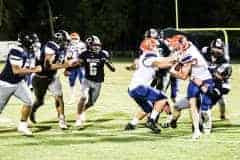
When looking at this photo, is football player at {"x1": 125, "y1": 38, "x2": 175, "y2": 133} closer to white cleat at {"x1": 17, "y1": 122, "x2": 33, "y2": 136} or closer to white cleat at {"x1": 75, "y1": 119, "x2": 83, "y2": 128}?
white cleat at {"x1": 75, "y1": 119, "x2": 83, "y2": 128}

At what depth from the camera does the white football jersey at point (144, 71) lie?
517 inches

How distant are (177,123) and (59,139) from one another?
10.8ft

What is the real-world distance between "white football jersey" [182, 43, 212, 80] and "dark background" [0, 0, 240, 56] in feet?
106

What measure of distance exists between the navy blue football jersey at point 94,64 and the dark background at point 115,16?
30829 mm

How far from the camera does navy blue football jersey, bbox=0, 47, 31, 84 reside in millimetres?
12672

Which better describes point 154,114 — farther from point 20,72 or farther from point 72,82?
point 72,82

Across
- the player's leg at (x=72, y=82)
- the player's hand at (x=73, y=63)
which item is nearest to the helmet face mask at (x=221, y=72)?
the player's hand at (x=73, y=63)

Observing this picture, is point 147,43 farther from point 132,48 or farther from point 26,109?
point 132,48

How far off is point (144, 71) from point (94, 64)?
1.67m

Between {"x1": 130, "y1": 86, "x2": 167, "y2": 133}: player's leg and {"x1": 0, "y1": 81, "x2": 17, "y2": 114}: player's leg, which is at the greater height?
{"x1": 0, "y1": 81, "x2": 17, "y2": 114}: player's leg

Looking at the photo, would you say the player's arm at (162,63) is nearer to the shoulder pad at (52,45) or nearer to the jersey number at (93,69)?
the jersey number at (93,69)

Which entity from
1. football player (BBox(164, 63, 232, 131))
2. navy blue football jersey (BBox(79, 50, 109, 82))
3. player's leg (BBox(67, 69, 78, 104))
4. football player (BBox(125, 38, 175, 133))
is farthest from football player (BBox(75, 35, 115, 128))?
player's leg (BBox(67, 69, 78, 104))

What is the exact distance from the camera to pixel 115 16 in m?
48.2

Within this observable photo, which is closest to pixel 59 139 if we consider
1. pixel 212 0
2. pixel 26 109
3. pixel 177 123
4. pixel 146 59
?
pixel 26 109
